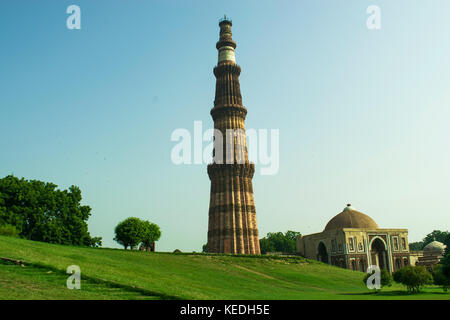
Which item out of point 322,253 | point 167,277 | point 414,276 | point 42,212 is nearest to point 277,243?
point 322,253

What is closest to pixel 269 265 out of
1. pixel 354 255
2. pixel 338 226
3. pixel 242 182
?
pixel 242 182

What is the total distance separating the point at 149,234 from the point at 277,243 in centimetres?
7247

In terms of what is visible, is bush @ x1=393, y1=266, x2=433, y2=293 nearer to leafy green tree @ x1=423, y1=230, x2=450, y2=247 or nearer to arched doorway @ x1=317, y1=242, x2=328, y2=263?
arched doorway @ x1=317, y1=242, x2=328, y2=263

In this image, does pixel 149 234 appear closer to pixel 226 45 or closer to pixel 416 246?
pixel 226 45

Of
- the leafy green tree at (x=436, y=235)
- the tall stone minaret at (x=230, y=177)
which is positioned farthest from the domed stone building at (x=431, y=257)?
the leafy green tree at (x=436, y=235)

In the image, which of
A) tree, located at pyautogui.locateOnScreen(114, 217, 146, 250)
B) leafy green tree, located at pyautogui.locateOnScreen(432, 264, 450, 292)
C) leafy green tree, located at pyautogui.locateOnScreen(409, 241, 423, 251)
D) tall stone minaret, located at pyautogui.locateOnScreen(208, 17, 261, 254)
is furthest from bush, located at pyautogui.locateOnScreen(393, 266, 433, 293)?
leafy green tree, located at pyautogui.locateOnScreen(409, 241, 423, 251)

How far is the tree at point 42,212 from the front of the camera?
52.2 m

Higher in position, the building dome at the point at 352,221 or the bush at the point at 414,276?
the building dome at the point at 352,221

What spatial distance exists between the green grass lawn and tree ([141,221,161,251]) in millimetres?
19886

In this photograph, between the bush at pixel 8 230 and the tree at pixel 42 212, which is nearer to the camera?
the bush at pixel 8 230

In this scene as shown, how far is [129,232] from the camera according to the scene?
6762 centimetres

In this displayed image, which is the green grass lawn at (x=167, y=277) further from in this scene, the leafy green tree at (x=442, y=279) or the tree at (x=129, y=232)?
the tree at (x=129, y=232)
